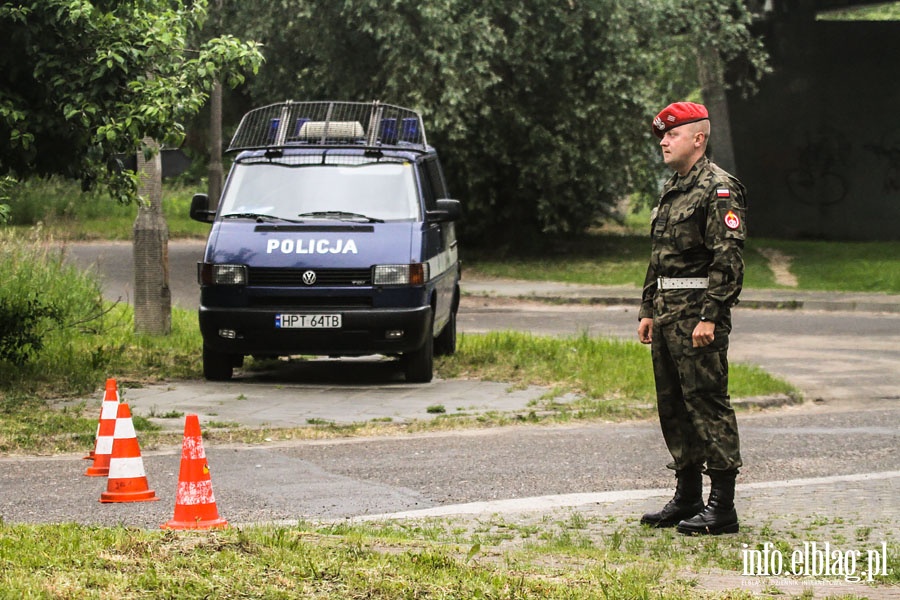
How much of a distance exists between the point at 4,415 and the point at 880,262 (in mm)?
20163

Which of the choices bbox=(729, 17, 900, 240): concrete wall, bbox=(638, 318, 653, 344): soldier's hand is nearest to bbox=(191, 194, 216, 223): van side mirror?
bbox=(638, 318, 653, 344): soldier's hand

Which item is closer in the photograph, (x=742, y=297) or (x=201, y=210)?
(x=201, y=210)

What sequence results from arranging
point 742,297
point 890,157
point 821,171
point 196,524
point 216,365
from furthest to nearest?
point 821,171
point 890,157
point 742,297
point 216,365
point 196,524

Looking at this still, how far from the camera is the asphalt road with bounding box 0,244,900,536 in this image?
7172 mm

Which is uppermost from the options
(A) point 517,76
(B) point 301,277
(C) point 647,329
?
(A) point 517,76

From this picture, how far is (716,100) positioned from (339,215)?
59.5ft

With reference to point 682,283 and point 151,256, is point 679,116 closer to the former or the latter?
point 682,283

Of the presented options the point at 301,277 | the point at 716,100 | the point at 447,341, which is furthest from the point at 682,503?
the point at 716,100

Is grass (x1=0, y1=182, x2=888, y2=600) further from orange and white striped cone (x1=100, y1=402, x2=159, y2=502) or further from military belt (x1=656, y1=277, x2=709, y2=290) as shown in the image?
orange and white striped cone (x1=100, y1=402, x2=159, y2=502)

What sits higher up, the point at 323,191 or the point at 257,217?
the point at 323,191

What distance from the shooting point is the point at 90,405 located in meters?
10.5

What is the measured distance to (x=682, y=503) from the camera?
21.4 feet

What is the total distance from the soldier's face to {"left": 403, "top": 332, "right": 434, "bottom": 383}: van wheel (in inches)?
235

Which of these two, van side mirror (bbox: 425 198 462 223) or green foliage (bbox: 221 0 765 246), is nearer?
van side mirror (bbox: 425 198 462 223)
